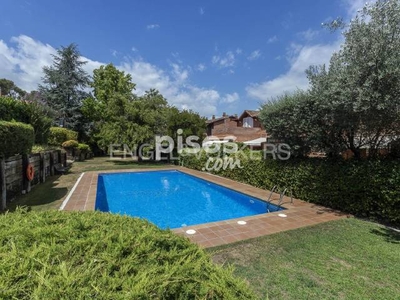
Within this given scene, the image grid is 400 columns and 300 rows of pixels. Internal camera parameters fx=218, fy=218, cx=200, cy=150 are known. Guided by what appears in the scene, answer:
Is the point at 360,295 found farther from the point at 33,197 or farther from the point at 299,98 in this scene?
the point at 33,197

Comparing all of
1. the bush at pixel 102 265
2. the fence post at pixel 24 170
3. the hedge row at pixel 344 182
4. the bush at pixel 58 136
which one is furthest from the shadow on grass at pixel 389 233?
the bush at pixel 58 136

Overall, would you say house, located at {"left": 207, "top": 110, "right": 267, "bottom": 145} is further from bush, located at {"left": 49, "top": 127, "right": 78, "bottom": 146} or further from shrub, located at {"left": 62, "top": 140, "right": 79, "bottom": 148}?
bush, located at {"left": 49, "top": 127, "right": 78, "bottom": 146}

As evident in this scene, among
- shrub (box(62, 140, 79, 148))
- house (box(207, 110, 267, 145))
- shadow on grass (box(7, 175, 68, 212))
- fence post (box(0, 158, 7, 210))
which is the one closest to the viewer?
fence post (box(0, 158, 7, 210))

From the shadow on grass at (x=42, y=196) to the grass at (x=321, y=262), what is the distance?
295 inches

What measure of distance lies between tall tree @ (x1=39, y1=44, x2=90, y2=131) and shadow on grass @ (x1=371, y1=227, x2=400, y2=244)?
32.6 m

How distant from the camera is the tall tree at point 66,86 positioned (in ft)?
96.1

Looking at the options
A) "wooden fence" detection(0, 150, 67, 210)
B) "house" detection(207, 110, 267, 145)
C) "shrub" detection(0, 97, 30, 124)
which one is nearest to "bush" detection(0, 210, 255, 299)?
"wooden fence" detection(0, 150, 67, 210)

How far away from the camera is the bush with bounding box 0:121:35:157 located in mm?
8071

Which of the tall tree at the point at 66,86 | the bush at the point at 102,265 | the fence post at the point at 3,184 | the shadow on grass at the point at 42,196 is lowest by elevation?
the shadow on grass at the point at 42,196

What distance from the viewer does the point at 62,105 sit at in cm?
2931

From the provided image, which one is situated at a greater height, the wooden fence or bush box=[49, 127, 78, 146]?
bush box=[49, 127, 78, 146]

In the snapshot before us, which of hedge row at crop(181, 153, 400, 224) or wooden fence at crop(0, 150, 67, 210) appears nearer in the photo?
hedge row at crop(181, 153, 400, 224)

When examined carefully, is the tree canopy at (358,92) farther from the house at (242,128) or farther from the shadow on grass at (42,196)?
the house at (242,128)

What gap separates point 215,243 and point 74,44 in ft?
115
